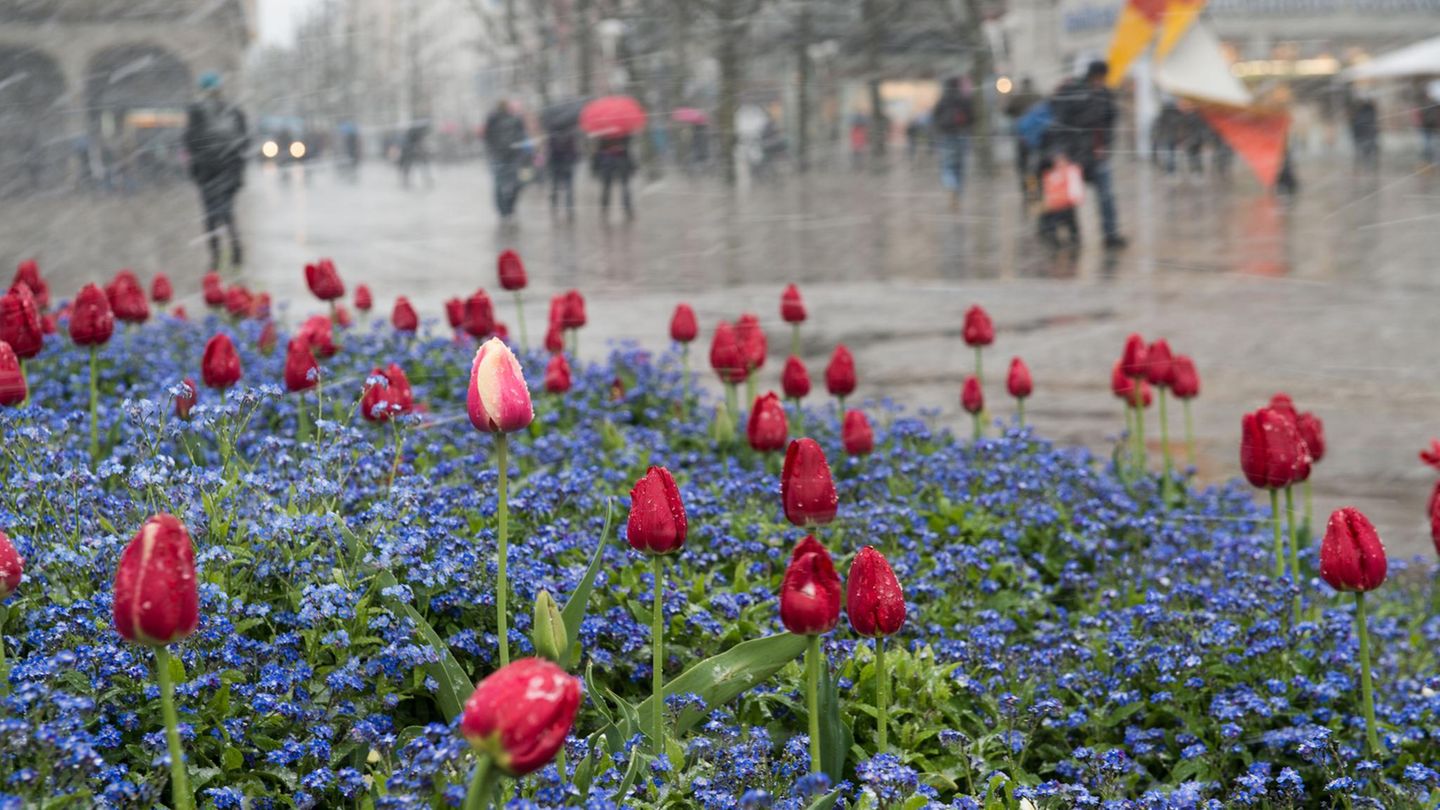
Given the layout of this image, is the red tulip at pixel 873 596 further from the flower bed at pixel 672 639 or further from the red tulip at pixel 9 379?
the red tulip at pixel 9 379

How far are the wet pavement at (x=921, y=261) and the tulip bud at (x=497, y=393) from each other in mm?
1701

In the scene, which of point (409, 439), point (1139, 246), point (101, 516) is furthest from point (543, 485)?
point (1139, 246)

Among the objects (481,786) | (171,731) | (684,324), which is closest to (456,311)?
(684,324)

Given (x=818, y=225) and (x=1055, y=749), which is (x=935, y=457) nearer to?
(x=818, y=225)

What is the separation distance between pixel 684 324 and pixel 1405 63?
5.66 feet

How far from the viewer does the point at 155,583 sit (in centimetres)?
136

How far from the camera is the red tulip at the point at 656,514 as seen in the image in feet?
6.18

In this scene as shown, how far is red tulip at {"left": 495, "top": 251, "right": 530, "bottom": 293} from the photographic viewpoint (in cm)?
356

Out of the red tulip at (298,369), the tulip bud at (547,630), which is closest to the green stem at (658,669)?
the tulip bud at (547,630)

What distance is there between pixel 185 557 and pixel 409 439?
1.92m

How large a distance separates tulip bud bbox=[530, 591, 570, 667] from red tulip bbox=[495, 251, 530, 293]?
1933 mm

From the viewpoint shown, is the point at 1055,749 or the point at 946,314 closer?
the point at 1055,749

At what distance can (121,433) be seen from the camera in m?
3.39

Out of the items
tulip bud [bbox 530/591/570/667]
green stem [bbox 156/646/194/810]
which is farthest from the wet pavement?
green stem [bbox 156/646/194/810]
